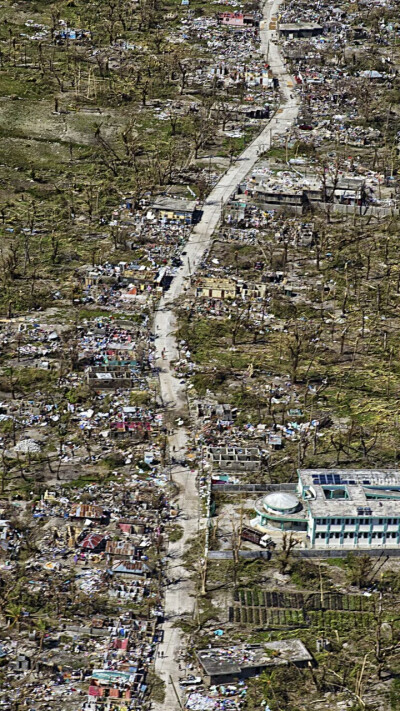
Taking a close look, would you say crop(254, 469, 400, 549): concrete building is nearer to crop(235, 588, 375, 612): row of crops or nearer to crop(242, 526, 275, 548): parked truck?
crop(242, 526, 275, 548): parked truck

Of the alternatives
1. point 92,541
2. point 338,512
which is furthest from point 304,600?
point 92,541

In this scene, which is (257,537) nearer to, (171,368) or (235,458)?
(235,458)

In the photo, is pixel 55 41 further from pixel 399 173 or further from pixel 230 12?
pixel 399 173

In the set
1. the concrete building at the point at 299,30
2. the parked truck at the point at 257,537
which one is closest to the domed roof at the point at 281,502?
the parked truck at the point at 257,537

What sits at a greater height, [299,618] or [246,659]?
[299,618]

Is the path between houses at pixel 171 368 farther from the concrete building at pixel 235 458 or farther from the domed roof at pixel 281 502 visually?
the domed roof at pixel 281 502

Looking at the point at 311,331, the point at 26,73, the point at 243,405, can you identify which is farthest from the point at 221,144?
the point at 243,405
